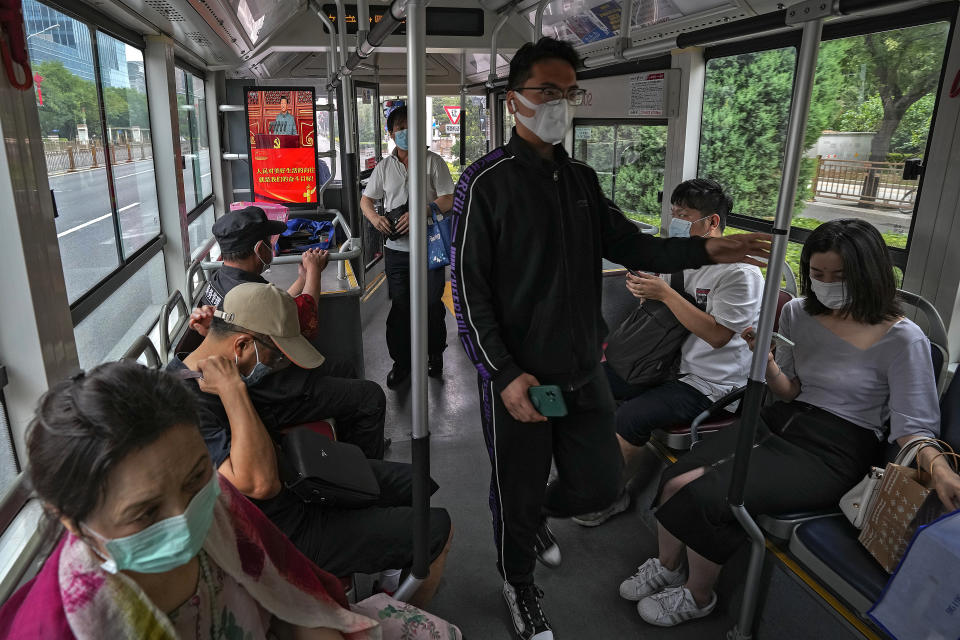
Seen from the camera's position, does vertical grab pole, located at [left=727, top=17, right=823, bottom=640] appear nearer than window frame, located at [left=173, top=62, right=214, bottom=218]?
Yes

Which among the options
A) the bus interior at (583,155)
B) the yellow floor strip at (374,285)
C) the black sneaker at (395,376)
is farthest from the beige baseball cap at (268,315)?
the yellow floor strip at (374,285)

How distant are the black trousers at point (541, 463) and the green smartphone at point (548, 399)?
16 cm

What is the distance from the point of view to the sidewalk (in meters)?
2.78

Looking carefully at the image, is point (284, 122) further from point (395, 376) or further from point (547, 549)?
→ point (547, 549)

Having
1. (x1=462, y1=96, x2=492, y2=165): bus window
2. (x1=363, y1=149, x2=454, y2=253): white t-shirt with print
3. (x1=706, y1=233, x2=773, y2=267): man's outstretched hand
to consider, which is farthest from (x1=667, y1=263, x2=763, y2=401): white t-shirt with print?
(x1=462, y1=96, x2=492, y2=165): bus window

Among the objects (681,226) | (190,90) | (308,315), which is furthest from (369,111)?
(681,226)

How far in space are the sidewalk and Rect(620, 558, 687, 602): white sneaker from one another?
5.79 feet

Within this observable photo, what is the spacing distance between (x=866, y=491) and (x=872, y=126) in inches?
71.8

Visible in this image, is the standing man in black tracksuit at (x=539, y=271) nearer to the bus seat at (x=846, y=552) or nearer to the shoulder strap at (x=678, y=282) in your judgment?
the bus seat at (x=846, y=552)

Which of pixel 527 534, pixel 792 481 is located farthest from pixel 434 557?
pixel 792 481

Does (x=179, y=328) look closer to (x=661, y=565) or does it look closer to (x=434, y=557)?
(x=434, y=557)

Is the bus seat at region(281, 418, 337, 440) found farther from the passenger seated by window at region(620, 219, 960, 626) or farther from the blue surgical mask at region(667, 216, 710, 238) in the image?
the blue surgical mask at region(667, 216, 710, 238)

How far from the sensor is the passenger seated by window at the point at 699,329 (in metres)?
2.60

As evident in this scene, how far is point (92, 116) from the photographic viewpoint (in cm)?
348
